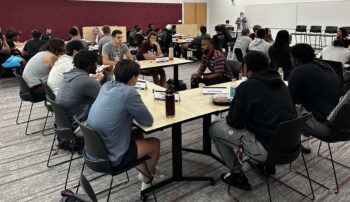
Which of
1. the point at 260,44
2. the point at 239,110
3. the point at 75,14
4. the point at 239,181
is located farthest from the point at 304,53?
the point at 75,14

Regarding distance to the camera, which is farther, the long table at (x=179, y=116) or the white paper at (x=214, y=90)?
the white paper at (x=214, y=90)

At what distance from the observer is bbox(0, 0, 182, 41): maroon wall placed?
408 inches

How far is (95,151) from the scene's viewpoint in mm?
2029

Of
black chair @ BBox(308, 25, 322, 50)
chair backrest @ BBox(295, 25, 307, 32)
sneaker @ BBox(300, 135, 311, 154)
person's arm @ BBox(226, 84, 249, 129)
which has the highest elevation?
chair backrest @ BBox(295, 25, 307, 32)

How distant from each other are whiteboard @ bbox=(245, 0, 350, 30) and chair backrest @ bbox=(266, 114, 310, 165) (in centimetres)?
960

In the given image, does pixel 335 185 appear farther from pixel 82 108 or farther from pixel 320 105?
pixel 82 108

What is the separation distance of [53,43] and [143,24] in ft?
31.8

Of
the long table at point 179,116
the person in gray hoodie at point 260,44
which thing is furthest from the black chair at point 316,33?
the long table at point 179,116

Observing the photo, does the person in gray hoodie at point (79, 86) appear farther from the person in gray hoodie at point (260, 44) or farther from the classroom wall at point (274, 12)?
the classroom wall at point (274, 12)

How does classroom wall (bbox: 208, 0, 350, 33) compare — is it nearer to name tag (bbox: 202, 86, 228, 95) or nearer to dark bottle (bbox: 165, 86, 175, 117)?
name tag (bbox: 202, 86, 228, 95)

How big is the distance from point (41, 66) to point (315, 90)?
129 inches

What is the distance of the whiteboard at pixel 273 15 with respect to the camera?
11.4 m

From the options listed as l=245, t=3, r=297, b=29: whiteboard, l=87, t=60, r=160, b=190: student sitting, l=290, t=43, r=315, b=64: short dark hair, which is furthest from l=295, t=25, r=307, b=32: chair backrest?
l=87, t=60, r=160, b=190: student sitting

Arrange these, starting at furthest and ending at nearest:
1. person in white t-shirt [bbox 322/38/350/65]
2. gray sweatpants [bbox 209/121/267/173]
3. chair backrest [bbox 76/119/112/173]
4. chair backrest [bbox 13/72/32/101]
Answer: person in white t-shirt [bbox 322/38/350/65]
chair backrest [bbox 13/72/32/101]
gray sweatpants [bbox 209/121/267/173]
chair backrest [bbox 76/119/112/173]
